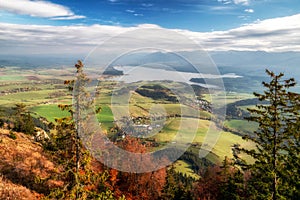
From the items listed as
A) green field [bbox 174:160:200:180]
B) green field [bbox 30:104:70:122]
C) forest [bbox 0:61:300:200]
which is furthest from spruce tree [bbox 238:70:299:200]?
green field [bbox 30:104:70:122]

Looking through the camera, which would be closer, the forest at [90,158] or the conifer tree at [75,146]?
the conifer tree at [75,146]

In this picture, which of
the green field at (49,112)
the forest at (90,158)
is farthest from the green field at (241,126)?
the forest at (90,158)

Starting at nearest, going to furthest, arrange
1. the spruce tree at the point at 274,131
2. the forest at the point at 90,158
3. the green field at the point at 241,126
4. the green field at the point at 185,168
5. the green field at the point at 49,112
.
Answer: the forest at the point at 90,158 < the spruce tree at the point at 274,131 < the green field at the point at 185,168 < the green field at the point at 49,112 < the green field at the point at 241,126

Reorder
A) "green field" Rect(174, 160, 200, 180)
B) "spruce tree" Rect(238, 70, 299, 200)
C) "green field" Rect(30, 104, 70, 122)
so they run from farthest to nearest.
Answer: "green field" Rect(30, 104, 70, 122) → "green field" Rect(174, 160, 200, 180) → "spruce tree" Rect(238, 70, 299, 200)

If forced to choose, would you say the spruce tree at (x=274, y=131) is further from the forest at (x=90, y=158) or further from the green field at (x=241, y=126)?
the green field at (x=241, y=126)

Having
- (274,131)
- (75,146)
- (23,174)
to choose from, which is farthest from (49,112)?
(274,131)

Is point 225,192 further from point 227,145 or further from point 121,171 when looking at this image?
point 227,145

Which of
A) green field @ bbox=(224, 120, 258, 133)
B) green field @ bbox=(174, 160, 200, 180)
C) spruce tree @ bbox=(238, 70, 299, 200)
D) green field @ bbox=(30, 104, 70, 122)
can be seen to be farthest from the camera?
green field @ bbox=(224, 120, 258, 133)

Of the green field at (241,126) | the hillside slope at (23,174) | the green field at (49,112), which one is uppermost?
the hillside slope at (23,174)

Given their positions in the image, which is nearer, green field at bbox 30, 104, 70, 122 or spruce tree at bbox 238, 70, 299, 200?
spruce tree at bbox 238, 70, 299, 200

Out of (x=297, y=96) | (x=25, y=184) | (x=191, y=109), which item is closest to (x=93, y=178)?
(x=25, y=184)

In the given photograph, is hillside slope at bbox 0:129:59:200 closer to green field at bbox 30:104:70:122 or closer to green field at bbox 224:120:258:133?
green field at bbox 30:104:70:122
